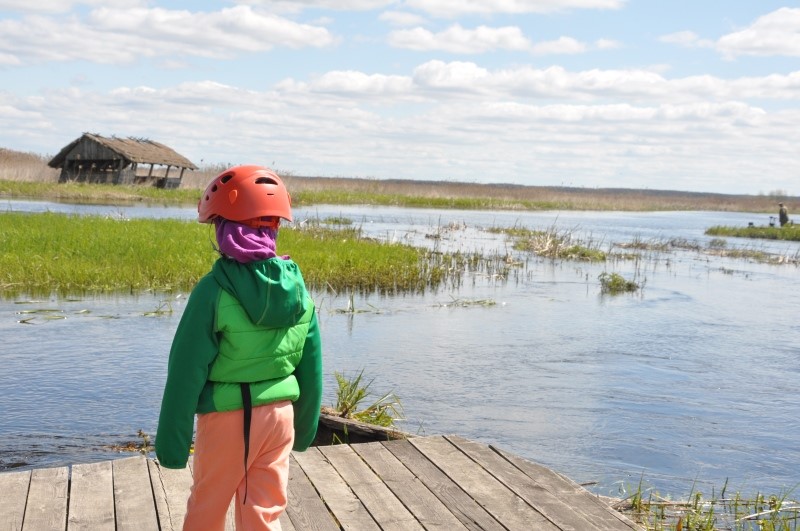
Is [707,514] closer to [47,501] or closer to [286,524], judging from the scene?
[286,524]

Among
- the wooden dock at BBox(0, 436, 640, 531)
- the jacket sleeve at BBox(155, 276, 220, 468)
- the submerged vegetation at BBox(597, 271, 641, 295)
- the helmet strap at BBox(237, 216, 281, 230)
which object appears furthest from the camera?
the submerged vegetation at BBox(597, 271, 641, 295)

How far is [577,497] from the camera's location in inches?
199

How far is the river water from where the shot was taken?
29.4 ft

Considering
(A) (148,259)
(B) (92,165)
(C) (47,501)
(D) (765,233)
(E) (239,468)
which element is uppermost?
(B) (92,165)

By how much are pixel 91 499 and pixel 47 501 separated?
0.69 ft

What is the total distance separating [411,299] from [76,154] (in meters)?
41.2

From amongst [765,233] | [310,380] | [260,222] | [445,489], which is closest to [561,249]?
[765,233]

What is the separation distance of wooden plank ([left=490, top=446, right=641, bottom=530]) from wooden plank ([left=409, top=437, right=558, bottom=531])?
25 centimetres

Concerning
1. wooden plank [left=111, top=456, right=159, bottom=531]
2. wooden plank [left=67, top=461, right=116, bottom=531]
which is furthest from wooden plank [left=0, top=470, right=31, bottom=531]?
wooden plank [left=111, top=456, right=159, bottom=531]

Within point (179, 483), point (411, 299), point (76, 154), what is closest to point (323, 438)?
point (179, 483)

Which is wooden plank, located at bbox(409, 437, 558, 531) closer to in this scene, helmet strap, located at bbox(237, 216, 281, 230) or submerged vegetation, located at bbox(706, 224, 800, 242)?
helmet strap, located at bbox(237, 216, 281, 230)

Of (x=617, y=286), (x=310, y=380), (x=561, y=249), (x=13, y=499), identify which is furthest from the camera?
(x=561, y=249)

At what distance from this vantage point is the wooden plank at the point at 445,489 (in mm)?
4609

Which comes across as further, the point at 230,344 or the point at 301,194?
the point at 301,194
